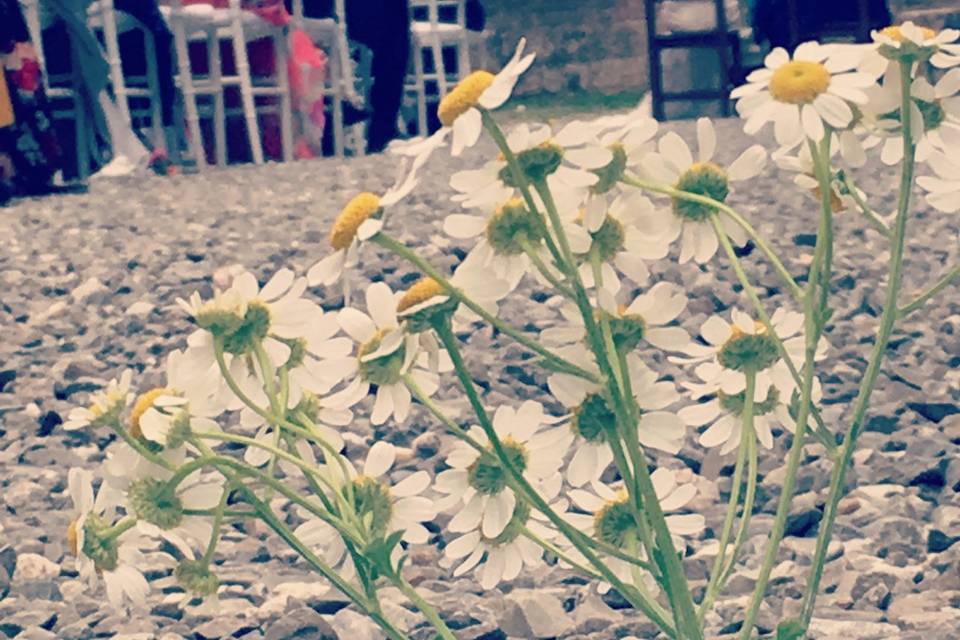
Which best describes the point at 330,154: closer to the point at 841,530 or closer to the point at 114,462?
the point at 841,530

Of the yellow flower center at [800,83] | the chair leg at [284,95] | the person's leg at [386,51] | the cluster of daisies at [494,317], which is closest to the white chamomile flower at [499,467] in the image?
the cluster of daisies at [494,317]

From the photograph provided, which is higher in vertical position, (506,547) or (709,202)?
(709,202)

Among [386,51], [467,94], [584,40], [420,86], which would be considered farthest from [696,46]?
[467,94]

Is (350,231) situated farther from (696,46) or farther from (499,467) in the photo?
(696,46)

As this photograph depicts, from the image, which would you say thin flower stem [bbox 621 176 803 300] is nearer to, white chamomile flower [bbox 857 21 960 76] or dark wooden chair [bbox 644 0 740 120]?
white chamomile flower [bbox 857 21 960 76]

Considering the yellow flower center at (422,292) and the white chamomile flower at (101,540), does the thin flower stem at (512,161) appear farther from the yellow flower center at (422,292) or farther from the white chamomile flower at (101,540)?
the white chamomile flower at (101,540)

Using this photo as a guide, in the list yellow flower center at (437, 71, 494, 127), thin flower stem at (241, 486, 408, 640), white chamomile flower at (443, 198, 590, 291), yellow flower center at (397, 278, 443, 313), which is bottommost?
thin flower stem at (241, 486, 408, 640)

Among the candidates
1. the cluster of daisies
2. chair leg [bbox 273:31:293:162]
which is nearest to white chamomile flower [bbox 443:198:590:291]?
the cluster of daisies
